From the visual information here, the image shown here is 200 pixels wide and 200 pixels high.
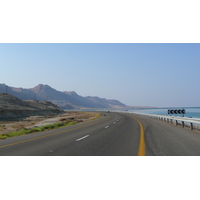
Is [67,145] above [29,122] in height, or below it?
above

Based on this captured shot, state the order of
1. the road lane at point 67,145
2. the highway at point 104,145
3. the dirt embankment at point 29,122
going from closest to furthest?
the highway at point 104,145
the road lane at point 67,145
the dirt embankment at point 29,122

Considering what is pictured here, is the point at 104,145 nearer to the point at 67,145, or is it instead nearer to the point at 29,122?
the point at 67,145

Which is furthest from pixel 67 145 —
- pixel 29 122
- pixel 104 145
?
pixel 29 122

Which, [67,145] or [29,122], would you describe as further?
[29,122]

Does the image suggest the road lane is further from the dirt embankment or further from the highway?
the dirt embankment

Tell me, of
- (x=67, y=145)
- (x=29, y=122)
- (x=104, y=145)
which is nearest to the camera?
(x=104, y=145)

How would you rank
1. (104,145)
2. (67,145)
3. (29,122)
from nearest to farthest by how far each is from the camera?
(104,145) < (67,145) < (29,122)

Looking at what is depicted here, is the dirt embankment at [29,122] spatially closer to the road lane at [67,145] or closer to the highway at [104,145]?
the road lane at [67,145]

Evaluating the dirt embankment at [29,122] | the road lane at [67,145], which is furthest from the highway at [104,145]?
the dirt embankment at [29,122]

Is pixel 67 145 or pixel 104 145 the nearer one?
pixel 104 145

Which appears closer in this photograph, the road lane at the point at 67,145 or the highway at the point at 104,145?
the highway at the point at 104,145

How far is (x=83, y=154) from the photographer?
9.27 m

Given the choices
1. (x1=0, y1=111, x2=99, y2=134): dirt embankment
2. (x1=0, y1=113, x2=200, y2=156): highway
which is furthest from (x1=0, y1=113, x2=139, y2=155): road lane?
(x1=0, y1=111, x2=99, y2=134): dirt embankment
